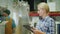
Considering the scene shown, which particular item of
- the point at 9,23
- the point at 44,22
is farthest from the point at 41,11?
the point at 9,23

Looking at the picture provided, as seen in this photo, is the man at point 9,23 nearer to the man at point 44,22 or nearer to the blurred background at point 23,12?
the blurred background at point 23,12

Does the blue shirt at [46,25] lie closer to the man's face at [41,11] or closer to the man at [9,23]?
the man's face at [41,11]

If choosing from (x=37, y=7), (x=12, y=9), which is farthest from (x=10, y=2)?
(x=37, y=7)

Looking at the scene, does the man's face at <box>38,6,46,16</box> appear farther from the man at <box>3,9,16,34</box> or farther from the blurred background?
the man at <box>3,9,16,34</box>

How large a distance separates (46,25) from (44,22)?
20 millimetres

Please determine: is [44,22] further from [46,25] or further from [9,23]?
[9,23]

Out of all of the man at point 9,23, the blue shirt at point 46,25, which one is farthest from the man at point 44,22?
the man at point 9,23

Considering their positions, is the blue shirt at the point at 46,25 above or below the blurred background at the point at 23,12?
below

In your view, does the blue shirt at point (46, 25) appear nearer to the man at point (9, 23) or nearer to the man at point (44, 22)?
the man at point (44, 22)

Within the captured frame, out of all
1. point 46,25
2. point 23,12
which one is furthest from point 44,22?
point 23,12

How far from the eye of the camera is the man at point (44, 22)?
722 millimetres

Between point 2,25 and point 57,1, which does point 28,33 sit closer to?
point 2,25

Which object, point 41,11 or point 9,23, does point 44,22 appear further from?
point 9,23

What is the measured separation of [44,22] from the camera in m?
0.73
